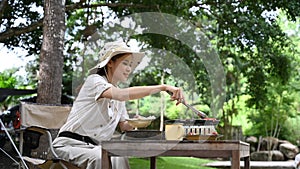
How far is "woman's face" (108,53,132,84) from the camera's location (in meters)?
2.20

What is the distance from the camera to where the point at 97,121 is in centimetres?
217

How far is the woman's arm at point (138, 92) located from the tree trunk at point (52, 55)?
3185mm

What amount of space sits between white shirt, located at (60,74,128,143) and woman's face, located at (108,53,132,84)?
0.06 meters

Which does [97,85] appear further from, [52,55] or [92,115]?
[52,55]

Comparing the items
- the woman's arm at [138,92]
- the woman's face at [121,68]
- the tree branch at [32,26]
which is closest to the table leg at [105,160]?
the woman's arm at [138,92]

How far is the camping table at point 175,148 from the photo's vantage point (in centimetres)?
163

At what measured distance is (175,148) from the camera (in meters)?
1.65

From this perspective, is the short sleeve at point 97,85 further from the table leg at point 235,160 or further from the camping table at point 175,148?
the table leg at point 235,160


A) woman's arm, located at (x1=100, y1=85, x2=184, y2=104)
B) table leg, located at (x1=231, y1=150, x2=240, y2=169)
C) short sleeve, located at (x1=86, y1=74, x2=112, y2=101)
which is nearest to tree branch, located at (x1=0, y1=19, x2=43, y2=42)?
short sleeve, located at (x1=86, y1=74, x2=112, y2=101)

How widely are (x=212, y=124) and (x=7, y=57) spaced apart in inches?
297

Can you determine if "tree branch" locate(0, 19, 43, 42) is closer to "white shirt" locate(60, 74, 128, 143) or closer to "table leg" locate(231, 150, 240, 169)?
"white shirt" locate(60, 74, 128, 143)

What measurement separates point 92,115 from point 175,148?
63cm

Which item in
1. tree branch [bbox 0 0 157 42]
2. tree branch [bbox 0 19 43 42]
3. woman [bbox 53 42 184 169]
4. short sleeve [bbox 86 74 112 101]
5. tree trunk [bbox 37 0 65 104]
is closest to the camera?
short sleeve [bbox 86 74 112 101]

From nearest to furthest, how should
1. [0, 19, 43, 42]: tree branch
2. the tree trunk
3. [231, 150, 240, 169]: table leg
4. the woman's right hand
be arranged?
[231, 150, 240, 169]: table leg
the woman's right hand
the tree trunk
[0, 19, 43, 42]: tree branch
